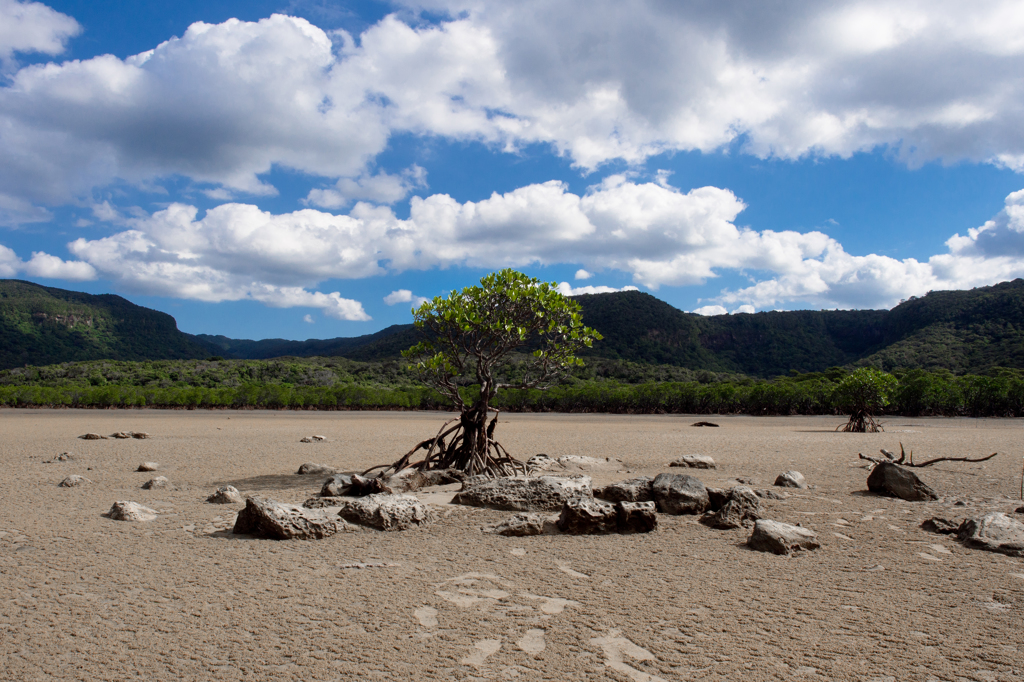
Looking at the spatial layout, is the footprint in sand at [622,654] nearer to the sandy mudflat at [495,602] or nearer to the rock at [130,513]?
the sandy mudflat at [495,602]

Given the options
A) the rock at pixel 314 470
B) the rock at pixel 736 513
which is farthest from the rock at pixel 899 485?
the rock at pixel 314 470

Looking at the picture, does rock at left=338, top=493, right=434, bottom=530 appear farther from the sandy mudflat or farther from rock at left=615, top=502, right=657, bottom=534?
rock at left=615, top=502, right=657, bottom=534

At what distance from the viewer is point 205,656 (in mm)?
3961

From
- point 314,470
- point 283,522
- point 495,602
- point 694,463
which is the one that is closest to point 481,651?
point 495,602

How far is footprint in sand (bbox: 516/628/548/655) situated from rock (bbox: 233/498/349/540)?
3.61 m

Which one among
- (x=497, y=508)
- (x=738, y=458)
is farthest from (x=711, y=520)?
(x=738, y=458)

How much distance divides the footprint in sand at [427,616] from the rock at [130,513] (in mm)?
5014

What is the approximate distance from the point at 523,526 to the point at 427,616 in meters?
2.68

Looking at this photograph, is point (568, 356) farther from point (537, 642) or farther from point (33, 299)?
point (33, 299)

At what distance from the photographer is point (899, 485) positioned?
9570 mm

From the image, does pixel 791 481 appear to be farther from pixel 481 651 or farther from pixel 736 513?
pixel 481 651

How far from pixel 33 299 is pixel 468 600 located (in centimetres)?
14107

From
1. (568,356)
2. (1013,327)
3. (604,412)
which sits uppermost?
(1013,327)

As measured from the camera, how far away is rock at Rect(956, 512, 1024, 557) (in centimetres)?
641
